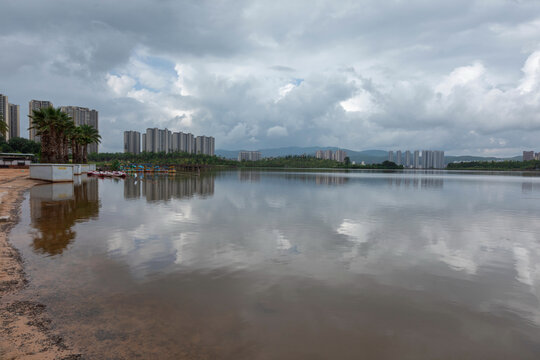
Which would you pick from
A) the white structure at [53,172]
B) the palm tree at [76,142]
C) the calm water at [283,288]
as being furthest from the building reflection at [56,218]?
the palm tree at [76,142]

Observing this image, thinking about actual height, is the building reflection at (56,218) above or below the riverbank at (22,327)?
above

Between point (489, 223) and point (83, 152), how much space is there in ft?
284

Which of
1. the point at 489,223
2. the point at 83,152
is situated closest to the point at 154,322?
the point at 489,223

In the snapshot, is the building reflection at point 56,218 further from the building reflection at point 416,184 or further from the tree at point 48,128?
the building reflection at point 416,184

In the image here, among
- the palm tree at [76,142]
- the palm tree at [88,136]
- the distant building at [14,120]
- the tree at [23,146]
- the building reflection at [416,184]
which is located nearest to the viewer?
the building reflection at [416,184]

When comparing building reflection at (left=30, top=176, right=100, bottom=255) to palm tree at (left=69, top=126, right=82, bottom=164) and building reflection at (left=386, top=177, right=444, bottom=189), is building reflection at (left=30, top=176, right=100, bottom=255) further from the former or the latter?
building reflection at (left=386, top=177, right=444, bottom=189)

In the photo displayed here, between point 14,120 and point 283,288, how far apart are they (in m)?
161

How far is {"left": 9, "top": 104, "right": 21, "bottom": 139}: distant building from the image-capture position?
126356 millimetres

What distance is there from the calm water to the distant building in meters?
145

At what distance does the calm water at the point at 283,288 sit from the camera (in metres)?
5.84

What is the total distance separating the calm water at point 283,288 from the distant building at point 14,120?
476ft

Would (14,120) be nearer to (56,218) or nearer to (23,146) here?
(23,146)

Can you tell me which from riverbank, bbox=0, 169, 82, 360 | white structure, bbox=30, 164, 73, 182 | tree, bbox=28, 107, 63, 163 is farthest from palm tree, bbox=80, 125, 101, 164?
riverbank, bbox=0, 169, 82, 360

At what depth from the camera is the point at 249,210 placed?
22531 millimetres
